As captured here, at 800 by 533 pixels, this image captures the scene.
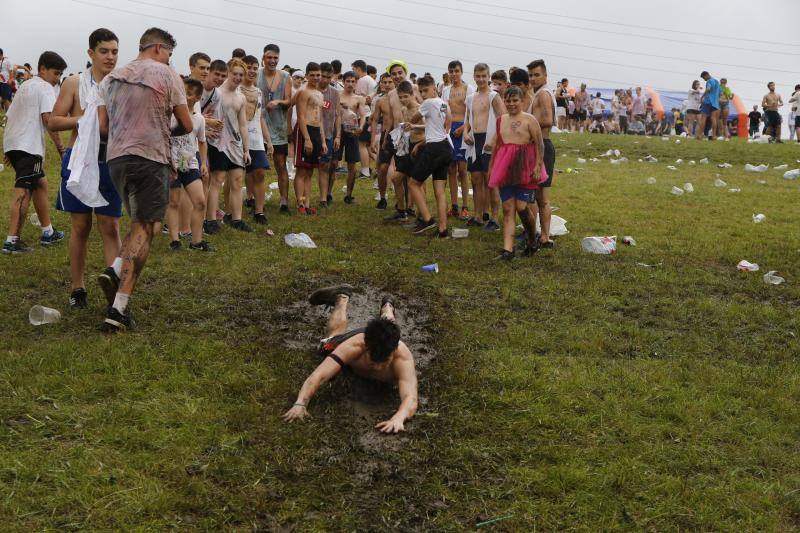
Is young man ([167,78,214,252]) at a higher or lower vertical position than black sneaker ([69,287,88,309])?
higher

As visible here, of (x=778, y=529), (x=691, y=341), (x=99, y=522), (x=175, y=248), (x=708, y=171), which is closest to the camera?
(x=99, y=522)

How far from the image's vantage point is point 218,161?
8984 millimetres

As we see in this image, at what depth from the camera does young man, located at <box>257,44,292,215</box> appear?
1019 centimetres

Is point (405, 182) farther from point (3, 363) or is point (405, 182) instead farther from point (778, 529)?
point (778, 529)

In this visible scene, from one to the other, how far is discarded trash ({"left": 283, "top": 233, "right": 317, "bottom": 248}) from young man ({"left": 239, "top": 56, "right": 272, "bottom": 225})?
1.01 meters

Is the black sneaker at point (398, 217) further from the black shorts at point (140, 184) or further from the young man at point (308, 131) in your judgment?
the black shorts at point (140, 184)

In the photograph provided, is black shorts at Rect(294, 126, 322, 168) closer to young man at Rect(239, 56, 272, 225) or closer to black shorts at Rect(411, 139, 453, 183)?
young man at Rect(239, 56, 272, 225)

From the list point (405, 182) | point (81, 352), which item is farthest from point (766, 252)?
point (81, 352)

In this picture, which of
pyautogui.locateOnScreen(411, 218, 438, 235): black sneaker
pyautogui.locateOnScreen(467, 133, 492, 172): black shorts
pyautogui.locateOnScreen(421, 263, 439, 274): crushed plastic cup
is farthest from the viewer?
pyautogui.locateOnScreen(467, 133, 492, 172): black shorts

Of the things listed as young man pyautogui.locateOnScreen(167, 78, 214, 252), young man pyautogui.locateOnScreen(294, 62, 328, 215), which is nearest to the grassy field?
young man pyautogui.locateOnScreen(167, 78, 214, 252)

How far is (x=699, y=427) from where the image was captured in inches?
186

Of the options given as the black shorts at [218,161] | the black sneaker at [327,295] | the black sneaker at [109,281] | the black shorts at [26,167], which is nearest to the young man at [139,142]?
the black sneaker at [109,281]

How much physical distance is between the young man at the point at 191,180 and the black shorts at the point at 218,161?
75cm

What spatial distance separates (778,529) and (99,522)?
130 inches
